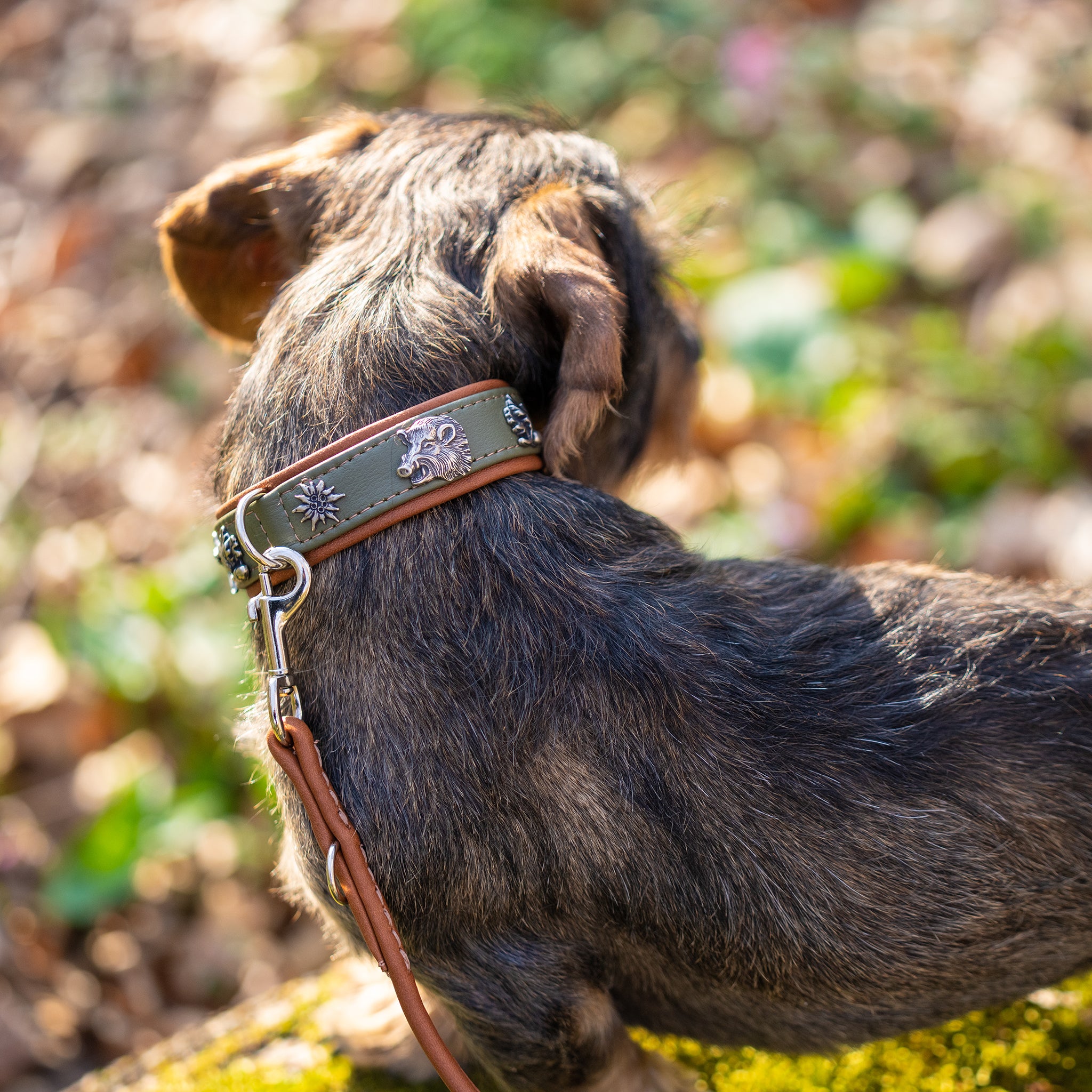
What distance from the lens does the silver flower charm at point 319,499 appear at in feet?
5.40

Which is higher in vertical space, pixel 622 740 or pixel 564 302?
pixel 564 302

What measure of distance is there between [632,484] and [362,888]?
124 cm

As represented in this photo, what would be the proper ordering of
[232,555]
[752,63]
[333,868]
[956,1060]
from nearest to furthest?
[333,868] → [232,555] → [956,1060] → [752,63]

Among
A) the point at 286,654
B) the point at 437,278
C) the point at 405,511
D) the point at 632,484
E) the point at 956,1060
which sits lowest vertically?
the point at 956,1060

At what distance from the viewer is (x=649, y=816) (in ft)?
5.50

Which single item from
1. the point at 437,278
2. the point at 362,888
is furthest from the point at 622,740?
the point at 437,278

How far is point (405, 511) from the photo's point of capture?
1.66m

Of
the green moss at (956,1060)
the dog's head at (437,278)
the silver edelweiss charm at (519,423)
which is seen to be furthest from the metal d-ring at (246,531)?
the green moss at (956,1060)

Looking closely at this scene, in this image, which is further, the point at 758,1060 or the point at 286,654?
the point at 758,1060

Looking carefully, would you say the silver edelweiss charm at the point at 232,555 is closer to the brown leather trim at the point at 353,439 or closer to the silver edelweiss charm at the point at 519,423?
the brown leather trim at the point at 353,439

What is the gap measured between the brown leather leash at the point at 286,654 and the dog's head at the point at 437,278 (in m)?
0.10

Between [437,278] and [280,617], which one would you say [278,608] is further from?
[437,278]

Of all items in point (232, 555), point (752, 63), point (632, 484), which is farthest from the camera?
point (752, 63)

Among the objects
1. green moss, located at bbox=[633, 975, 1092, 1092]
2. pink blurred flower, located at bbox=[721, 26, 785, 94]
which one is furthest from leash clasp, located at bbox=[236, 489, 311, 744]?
pink blurred flower, located at bbox=[721, 26, 785, 94]
